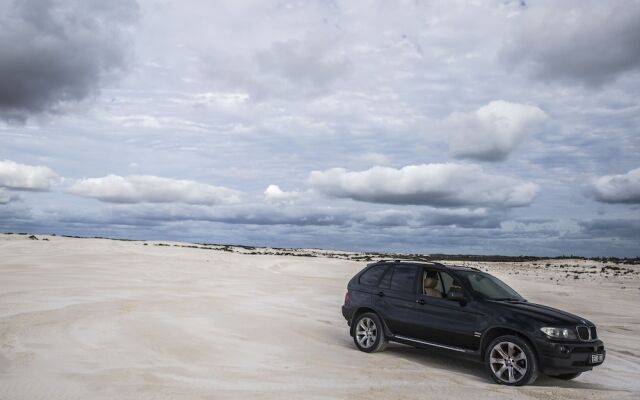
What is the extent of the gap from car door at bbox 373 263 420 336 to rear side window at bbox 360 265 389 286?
Result: 0.43 feet

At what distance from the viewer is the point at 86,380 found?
702cm

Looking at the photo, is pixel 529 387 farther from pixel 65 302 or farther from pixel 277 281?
pixel 277 281

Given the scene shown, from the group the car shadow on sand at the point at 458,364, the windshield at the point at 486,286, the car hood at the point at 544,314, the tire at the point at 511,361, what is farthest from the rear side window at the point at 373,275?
the tire at the point at 511,361

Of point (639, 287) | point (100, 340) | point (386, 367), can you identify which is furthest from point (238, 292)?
point (639, 287)

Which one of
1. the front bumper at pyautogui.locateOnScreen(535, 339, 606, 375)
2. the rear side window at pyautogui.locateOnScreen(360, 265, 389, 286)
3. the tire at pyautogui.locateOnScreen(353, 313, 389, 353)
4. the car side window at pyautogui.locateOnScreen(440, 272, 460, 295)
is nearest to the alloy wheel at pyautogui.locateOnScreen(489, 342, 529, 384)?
the front bumper at pyautogui.locateOnScreen(535, 339, 606, 375)

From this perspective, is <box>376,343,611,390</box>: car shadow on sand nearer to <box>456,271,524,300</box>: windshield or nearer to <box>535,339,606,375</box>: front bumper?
<box>535,339,606,375</box>: front bumper

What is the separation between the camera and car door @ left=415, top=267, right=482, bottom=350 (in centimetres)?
848

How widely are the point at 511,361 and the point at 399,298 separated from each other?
2262 mm

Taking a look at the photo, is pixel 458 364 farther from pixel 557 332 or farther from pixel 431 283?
pixel 557 332

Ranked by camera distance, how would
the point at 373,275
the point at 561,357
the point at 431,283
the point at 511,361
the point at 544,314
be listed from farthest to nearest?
the point at 373,275 < the point at 431,283 < the point at 544,314 < the point at 511,361 < the point at 561,357

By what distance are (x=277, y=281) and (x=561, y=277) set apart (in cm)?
2065

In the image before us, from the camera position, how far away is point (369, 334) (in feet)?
32.9

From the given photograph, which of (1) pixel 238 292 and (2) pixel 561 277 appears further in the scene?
(2) pixel 561 277

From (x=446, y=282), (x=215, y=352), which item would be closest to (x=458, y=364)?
(x=446, y=282)
